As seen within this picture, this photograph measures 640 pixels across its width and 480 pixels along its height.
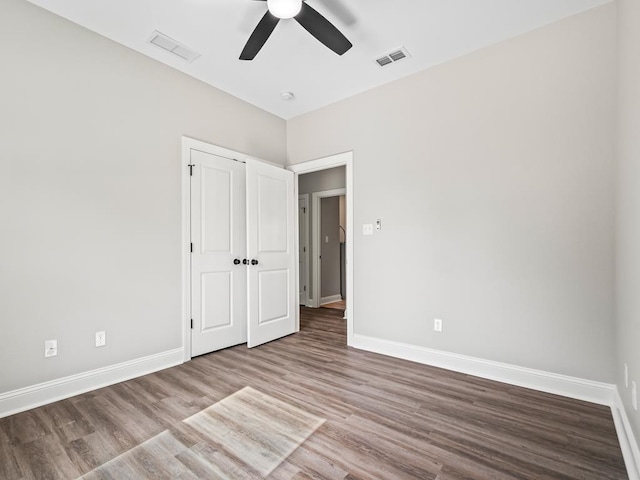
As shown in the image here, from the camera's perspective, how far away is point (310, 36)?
2652mm

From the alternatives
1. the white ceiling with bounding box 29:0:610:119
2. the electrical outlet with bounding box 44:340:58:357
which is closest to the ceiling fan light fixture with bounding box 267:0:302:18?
the white ceiling with bounding box 29:0:610:119

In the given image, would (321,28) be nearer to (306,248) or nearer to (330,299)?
(306,248)

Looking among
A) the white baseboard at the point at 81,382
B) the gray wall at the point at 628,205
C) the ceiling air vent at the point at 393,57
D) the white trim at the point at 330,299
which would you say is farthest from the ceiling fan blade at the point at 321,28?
the white trim at the point at 330,299

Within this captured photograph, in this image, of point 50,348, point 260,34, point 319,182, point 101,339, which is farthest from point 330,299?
point 260,34

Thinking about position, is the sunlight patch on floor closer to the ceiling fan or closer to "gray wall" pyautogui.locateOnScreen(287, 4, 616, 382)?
"gray wall" pyautogui.locateOnScreen(287, 4, 616, 382)

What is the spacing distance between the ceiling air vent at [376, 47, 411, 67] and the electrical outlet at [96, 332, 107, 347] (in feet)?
11.4

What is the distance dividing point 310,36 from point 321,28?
549mm

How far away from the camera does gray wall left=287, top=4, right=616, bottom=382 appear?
2305 millimetres

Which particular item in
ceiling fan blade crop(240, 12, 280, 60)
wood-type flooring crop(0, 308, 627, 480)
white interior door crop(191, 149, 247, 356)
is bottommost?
wood-type flooring crop(0, 308, 627, 480)

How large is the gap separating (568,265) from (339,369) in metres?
2.08

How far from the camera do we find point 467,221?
9.33 feet

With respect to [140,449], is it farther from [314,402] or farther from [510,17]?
[510,17]

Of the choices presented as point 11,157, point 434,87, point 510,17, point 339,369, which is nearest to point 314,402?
point 339,369

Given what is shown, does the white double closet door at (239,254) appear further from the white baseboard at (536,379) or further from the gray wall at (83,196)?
the white baseboard at (536,379)
